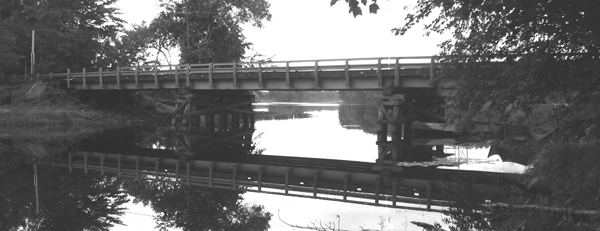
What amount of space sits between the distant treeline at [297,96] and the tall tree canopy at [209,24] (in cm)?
9073

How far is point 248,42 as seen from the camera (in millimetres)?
46281

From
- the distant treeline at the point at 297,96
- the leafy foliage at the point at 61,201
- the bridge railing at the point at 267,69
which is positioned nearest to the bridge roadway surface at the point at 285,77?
the bridge railing at the point at 267,69

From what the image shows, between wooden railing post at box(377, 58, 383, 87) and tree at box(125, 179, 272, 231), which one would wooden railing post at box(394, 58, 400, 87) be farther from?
tree at box(125, 179, 272, 231)

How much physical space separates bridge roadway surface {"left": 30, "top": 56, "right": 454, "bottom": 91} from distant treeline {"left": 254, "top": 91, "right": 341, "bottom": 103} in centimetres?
10261

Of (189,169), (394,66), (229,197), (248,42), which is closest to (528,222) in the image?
(229,197)

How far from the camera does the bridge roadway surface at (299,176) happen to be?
1138 centimetres

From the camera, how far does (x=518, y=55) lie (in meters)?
8.98

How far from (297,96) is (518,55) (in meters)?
159

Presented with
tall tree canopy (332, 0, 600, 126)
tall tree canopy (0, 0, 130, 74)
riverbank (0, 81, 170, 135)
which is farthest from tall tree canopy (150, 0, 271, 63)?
tall tree canopy (332, 0, 600, 126)

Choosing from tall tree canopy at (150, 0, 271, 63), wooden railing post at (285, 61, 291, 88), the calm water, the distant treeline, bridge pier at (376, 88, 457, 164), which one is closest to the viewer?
the calm water

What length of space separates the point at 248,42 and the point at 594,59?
3962 cm

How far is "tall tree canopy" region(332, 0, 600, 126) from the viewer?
302 inches

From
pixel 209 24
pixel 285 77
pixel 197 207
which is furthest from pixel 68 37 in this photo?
pixel 197 207

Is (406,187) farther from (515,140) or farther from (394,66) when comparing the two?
(394,66)
